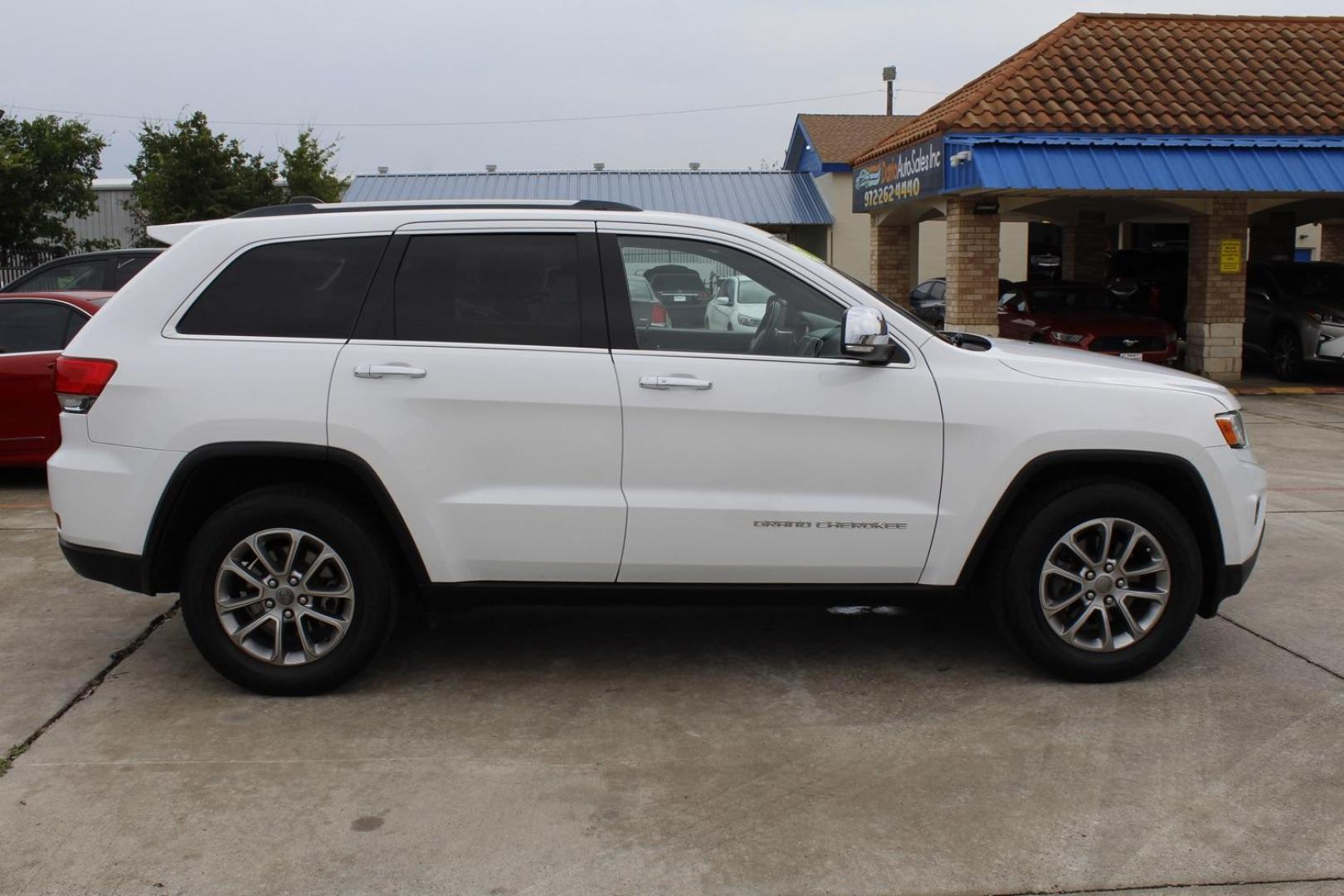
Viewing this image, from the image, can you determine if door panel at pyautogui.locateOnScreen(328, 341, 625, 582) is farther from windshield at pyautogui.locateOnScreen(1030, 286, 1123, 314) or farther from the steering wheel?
windshield at pyautogui.locateOnScreen(1030, 286, 1123, 314)

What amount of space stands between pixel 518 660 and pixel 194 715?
4.33 feet

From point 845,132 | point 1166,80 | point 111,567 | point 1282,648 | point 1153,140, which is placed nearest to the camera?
point 111,567

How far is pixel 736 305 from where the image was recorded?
16.2 feet

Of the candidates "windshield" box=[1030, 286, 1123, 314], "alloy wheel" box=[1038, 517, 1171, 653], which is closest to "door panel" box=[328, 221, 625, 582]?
"alloy wheel" box=[1038, 517, 1171, 653]

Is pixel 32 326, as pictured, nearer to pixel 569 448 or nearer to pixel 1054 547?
pixel 569 448

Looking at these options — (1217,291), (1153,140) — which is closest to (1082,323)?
(1153,140)

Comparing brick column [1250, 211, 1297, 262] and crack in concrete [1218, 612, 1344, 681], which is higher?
brick column [1250, 211, 1297, 262]

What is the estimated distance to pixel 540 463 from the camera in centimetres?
469

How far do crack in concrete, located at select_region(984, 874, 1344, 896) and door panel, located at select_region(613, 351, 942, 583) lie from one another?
5.37 ft

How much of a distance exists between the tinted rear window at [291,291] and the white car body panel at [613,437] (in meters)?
0.07

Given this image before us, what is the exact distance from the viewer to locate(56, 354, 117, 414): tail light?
4738 mm

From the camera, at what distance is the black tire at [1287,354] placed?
17.6 meters

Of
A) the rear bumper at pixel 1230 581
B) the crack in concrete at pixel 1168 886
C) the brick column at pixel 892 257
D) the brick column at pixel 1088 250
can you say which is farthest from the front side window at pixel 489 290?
the brick column at pixel 1088 250

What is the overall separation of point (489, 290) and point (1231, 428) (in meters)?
2.96
